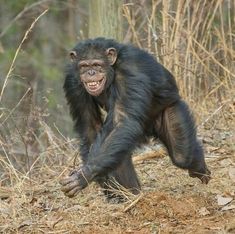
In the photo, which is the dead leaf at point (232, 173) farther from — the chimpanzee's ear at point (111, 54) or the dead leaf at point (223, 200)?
the chimpanzee's ear at point (111, 54)

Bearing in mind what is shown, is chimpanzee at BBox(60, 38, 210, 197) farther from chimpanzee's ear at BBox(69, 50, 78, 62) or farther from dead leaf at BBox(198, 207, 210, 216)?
dead leaf at BBox(198, 207, 210, 216)

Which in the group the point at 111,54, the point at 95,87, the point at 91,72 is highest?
the point at 111,54

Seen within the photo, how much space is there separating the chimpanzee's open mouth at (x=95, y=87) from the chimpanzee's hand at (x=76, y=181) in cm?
90

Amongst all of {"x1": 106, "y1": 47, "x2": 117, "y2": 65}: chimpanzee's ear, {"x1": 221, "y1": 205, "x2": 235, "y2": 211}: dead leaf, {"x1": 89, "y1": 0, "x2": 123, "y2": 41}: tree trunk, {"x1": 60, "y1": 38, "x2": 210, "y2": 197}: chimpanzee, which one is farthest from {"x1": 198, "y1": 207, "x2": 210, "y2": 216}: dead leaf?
{"x1": 89, "y1": 0, "x2": 123, "y2": 41}: tree trunk

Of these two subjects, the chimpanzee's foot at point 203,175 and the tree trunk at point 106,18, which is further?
the tree trunk at point 106,18

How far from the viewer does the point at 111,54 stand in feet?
24.4

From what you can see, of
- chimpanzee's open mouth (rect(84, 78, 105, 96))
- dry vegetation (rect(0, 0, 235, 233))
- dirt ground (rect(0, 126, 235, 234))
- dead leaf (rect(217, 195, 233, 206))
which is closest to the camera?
dirt ground (rect(0, 126, 235, 234))

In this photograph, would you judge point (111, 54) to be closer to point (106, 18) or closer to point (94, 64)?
point (94, 64)

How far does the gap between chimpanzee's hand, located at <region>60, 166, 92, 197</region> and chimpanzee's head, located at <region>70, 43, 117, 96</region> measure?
3.11 feet

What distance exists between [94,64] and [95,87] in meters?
0.24

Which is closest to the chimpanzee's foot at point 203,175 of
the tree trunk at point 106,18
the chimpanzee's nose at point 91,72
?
the chimpanzee's nose at point 91,72

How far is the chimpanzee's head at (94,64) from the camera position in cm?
738

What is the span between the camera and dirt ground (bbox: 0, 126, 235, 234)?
6574mm

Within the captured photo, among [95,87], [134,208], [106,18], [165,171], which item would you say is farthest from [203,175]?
[106,18]
